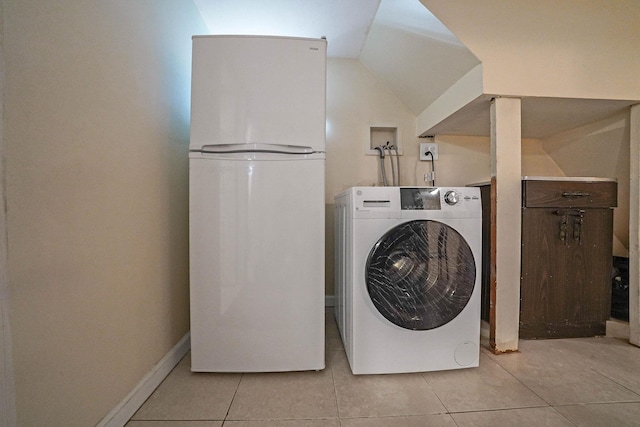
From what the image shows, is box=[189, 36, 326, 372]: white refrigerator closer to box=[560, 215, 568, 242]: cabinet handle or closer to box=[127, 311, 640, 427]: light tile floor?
box=[127, 311, 640, 427]: light tile floor

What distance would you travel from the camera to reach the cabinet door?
1.47 meters

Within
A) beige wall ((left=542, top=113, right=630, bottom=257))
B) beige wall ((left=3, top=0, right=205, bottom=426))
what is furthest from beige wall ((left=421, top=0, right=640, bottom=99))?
beige wall ((left=3, top=0, right=205, bottom=426))

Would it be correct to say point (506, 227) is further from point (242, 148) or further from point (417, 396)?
point (242, 148)

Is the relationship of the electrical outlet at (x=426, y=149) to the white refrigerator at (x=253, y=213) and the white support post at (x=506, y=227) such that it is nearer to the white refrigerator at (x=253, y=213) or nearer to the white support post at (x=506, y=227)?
the white support post at (x=506, y=227)

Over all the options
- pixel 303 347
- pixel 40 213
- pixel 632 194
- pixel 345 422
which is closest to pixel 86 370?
pixel 40 213

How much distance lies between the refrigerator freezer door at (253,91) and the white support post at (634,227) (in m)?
1.96

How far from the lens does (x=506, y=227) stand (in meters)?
1.39

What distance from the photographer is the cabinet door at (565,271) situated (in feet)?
4.84

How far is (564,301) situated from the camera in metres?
1.51

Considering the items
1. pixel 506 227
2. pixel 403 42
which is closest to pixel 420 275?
pixel 506 227

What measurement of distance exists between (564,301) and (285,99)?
2073 mm

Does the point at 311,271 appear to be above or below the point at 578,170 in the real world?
below

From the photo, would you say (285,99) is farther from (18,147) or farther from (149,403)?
(149,403)

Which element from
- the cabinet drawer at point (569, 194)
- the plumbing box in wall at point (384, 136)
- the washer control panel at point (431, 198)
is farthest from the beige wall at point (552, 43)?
the plumbing box in wall at point (384, 136)
